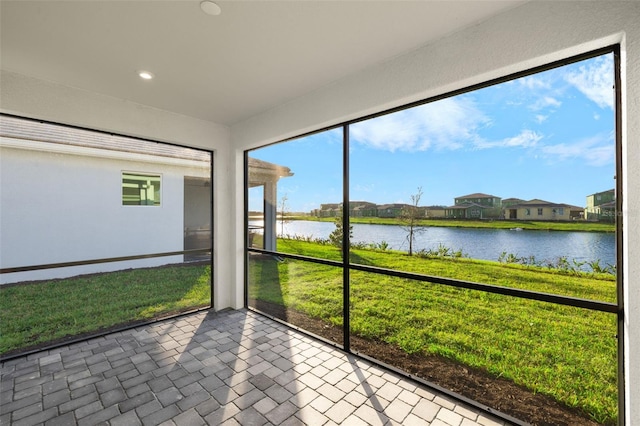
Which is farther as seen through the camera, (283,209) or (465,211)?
(283,209)

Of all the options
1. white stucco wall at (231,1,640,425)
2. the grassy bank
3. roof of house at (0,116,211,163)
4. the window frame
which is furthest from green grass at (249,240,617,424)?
roof of house at (0,116,211,163)

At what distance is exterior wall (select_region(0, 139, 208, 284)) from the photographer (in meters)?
2.98

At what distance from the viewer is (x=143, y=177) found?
12.7 ft

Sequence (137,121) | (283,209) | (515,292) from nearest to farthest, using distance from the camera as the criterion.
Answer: (515,292) < (137,121) < (283,209)

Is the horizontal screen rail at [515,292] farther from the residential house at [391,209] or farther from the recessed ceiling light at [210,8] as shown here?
the recessed ceiling light at [210,8]

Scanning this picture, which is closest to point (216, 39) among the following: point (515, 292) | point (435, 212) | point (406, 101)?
point (406, 101)

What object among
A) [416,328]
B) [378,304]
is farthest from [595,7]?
[378,304]

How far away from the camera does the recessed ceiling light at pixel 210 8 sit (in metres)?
1.62

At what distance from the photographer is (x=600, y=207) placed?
2.09 meters

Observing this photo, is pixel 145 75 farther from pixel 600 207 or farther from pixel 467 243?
pixel 600 207

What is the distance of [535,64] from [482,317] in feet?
9.23

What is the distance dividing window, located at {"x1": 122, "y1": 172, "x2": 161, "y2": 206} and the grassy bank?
2018mm

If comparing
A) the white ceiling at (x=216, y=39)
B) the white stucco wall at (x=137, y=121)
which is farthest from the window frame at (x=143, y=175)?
the white ceiling at (x=216, y=39)

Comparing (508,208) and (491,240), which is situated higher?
(508,208)
